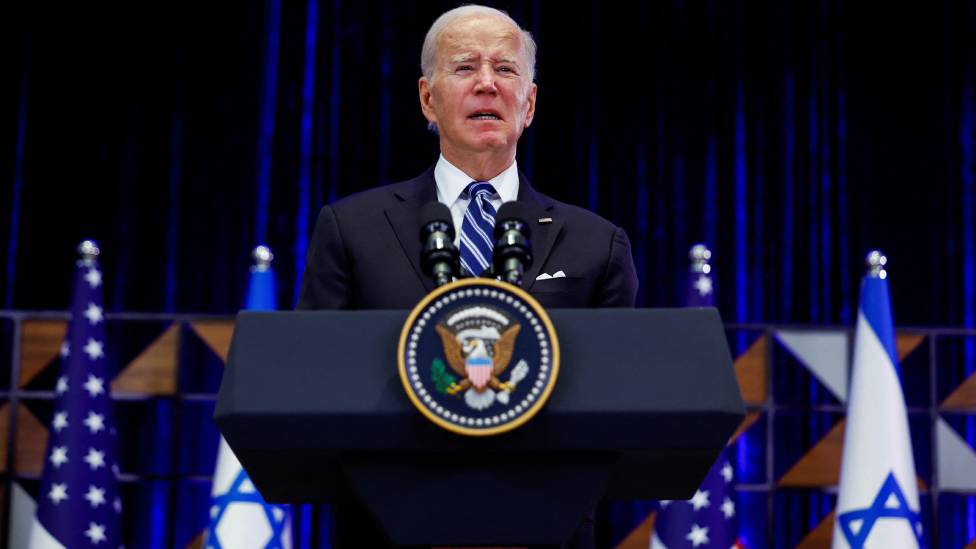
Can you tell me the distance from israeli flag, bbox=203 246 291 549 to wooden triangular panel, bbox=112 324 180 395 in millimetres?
555

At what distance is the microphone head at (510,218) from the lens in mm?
1314

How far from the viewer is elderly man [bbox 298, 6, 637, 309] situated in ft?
5.30

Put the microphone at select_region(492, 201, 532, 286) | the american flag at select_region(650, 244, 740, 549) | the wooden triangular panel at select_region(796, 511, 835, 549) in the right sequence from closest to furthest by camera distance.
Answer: the microphone at select_region(492, 201, 532, 286)
the american flag at select_region(650, 244, 740, 549)
the wooden triangular panel at select_region(796, 511, 835, 549)

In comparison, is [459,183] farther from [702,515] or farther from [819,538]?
[819,538]

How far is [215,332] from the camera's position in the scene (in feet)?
14.6

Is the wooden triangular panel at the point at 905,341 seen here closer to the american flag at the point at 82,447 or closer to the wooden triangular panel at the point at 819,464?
the wooden triangular panel at the point at 819,464

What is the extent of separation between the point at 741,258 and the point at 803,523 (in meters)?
1.18

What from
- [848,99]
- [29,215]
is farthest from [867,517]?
[29,215]

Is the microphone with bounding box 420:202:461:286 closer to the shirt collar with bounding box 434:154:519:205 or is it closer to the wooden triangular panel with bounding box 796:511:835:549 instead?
the shirt collar with bounding box 434:154:519:205

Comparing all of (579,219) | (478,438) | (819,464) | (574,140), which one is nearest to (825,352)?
(819,464)

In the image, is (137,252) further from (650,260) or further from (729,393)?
(729,393)

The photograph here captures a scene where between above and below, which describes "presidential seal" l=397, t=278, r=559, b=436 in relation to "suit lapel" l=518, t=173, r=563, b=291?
below

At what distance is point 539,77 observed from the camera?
213 inches

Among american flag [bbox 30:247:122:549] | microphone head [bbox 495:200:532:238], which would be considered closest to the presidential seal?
microphone head [bbox 495:200:532:238]
